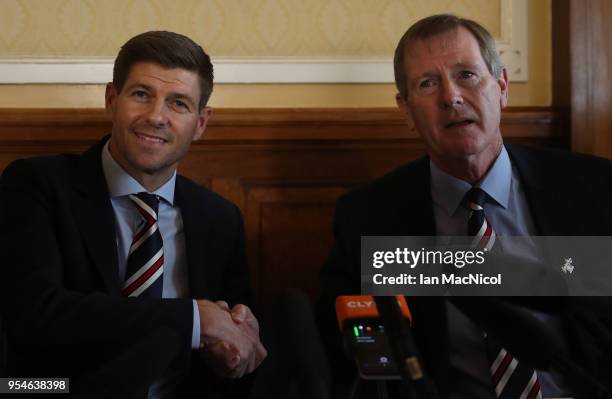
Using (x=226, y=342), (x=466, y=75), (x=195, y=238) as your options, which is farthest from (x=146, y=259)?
(x=466, y=75)

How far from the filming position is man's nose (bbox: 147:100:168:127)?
5.18ft

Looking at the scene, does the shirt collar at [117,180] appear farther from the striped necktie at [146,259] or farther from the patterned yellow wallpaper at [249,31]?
the patterned yellow wallpaper at [249,31]

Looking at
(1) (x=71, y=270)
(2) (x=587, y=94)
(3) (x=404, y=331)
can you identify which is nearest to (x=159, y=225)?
(1) (x=71, y=270)

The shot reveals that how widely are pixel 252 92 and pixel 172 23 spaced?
1.02ft

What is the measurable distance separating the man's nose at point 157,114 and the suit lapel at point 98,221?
173 millimetres

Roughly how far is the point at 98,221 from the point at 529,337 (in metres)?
1.12

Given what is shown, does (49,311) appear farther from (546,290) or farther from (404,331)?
(546,290)

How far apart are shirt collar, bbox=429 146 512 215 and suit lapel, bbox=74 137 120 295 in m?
0.75

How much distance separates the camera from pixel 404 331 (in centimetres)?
61

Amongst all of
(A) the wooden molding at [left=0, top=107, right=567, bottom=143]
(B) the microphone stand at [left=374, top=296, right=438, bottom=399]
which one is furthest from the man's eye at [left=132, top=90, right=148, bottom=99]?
(B) the microphone stand at [left=374, top=296, right=438, bottom=399]

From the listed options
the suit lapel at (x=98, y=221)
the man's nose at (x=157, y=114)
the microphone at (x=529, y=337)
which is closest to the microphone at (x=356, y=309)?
the microphone at (x=529, y=337)

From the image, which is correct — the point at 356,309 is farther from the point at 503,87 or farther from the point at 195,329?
the point at 503,87

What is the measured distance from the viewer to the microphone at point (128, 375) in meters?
0.70

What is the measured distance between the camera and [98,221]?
150 cm
